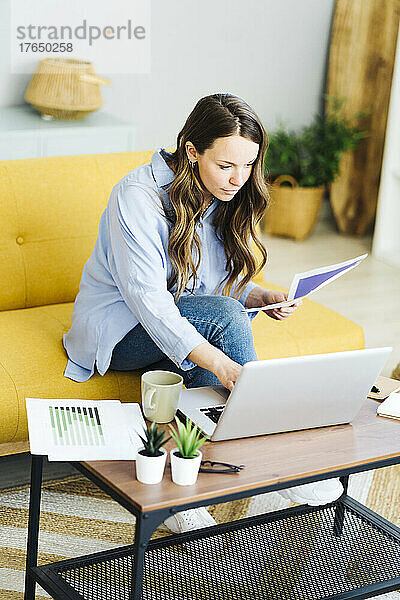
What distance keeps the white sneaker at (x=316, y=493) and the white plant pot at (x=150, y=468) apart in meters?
→ 0.61

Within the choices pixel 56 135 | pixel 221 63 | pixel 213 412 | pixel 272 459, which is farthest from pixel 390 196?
pixel 272 459

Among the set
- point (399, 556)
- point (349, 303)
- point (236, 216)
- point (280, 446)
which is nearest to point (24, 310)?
point (236, 216)

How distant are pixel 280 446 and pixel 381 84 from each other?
361 cm

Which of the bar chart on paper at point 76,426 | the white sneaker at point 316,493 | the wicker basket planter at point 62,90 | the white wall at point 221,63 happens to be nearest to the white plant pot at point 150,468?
the bar chart on paper at point 76,426

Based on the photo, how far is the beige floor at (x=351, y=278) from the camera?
12.2 ft

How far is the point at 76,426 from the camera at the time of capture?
166cm

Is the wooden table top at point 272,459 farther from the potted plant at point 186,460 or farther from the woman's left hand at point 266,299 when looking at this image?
the woman's left hand at point 266,299

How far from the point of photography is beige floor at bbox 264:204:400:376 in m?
3.73

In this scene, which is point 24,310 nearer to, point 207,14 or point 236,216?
point 236,216

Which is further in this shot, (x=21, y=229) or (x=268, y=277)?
(x=268, y=277)

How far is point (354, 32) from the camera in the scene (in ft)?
16.1

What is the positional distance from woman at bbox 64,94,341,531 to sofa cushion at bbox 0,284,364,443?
40 millimetres

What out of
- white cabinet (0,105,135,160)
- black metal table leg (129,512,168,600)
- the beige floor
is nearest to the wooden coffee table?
black metal table leg (129,512,168,600)

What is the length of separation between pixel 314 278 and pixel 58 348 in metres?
0.70
